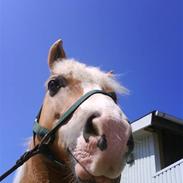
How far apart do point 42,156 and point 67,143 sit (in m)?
0.48

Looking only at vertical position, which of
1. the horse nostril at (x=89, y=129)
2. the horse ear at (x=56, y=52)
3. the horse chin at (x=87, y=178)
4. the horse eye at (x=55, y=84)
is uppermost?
the horse ear at (x=56, y=52)

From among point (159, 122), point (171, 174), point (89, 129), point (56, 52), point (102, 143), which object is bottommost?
point (102, 143)

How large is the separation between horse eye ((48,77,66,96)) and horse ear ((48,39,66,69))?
16.0 inches

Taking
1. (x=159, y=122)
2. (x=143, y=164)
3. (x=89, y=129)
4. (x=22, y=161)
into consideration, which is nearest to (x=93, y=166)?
(x=89, y=129)

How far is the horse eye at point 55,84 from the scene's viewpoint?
321 cm

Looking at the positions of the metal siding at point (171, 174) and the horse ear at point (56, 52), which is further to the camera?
the metal siding at point (171, 174)

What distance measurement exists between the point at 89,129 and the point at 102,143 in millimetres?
169

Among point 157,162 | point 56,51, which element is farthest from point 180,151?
point 56,51

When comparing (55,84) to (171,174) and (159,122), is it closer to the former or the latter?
(171,174)

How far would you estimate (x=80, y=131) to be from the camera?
8.46 feet

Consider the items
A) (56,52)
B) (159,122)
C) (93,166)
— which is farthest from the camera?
(159,122)

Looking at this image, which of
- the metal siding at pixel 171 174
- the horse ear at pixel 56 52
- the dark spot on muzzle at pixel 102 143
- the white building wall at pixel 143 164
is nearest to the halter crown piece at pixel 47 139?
the dark spot on muzzle at pixel 102 143

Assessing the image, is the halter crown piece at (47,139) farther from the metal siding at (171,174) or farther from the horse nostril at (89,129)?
the metal siding at (171,174)

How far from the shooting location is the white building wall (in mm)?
12500
